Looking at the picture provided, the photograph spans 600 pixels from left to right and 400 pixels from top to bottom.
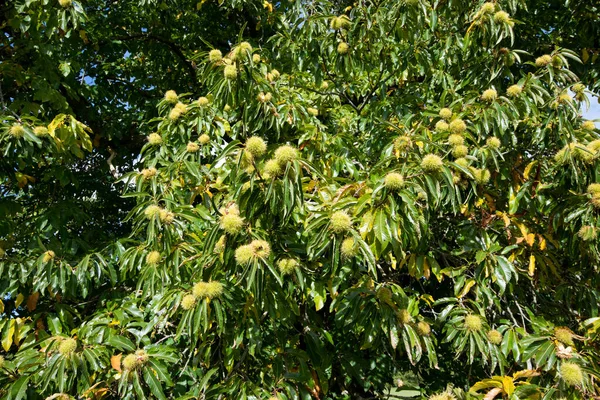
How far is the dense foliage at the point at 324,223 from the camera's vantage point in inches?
61.1

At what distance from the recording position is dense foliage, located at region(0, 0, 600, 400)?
155cm

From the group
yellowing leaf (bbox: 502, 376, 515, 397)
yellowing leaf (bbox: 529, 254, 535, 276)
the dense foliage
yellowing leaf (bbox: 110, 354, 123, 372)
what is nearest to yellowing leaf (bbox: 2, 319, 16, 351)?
the dense foliage

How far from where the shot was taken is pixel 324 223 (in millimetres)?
1484

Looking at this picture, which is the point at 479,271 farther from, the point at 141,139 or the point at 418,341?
the point at 141,139

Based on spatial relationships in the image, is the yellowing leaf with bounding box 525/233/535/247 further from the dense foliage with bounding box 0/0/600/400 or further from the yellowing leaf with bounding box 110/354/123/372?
the yellowing leaf with bounding box 110/354/123/372

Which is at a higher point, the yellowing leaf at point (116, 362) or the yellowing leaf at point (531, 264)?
the yellowing leaf at point (531, 264)

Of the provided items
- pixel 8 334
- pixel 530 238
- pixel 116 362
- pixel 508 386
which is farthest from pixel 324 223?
pixel 8 334

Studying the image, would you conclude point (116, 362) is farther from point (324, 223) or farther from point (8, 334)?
point (324, 223)

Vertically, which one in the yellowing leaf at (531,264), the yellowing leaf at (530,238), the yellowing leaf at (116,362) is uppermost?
the yellowing leaf at (530,238)

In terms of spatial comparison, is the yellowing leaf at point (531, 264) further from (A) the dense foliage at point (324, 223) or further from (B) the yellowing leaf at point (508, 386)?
(B) the yellowing leaf at point (508, 386)

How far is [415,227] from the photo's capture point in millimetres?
1420

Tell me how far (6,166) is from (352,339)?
2073mm

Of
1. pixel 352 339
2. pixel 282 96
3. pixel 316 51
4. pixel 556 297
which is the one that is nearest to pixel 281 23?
pixel 316 51

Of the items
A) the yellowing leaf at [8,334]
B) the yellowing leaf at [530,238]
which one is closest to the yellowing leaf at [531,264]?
the yellowing leaf at [530,238]
